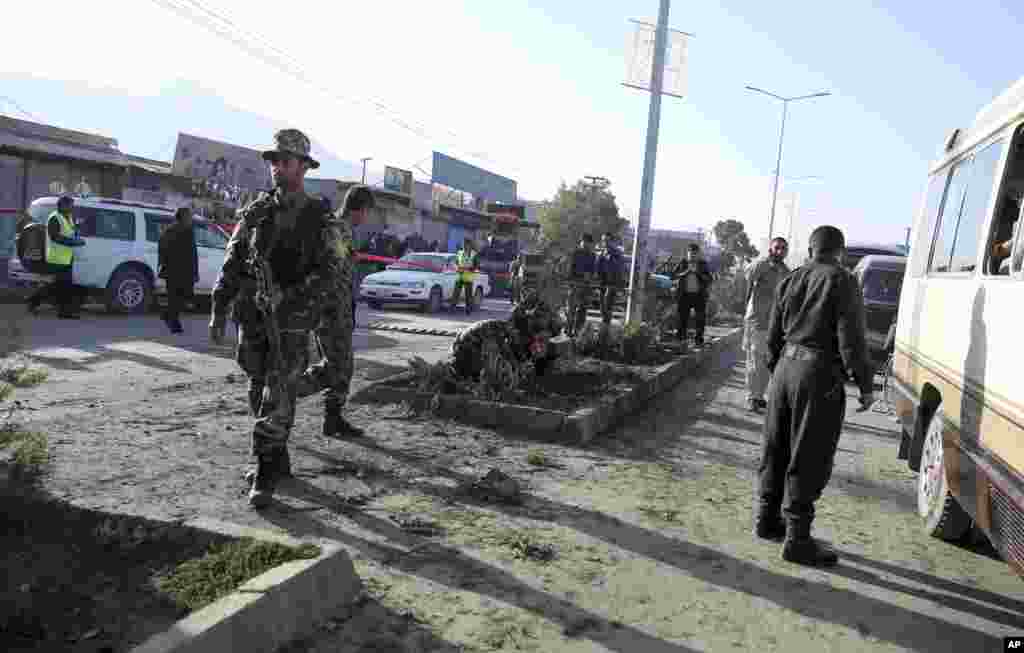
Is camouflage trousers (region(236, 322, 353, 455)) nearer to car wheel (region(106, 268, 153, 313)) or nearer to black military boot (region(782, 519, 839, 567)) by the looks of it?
black military boot (region(782, 519, 839, 567))

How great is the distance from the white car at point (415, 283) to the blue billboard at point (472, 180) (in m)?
23.1

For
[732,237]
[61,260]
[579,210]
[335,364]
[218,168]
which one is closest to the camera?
[335,364]

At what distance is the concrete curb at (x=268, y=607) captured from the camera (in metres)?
2.38

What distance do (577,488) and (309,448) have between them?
1769mm

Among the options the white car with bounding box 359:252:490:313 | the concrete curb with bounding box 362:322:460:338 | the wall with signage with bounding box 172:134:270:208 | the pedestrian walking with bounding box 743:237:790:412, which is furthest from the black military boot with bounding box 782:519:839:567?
the wall with signage with bounding box 172:134:270:208

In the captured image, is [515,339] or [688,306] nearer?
[515,339]

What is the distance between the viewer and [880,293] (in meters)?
12.7

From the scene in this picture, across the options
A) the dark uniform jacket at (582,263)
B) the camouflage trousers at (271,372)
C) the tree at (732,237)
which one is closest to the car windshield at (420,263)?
the dark uniform jacket at (582,263)

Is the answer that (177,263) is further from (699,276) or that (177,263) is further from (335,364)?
(699,276)

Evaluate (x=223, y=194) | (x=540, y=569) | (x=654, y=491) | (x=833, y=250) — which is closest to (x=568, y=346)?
(x=654, y=491)

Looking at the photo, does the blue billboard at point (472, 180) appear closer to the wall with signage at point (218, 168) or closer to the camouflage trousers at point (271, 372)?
the wall with signage at point (218, 168)

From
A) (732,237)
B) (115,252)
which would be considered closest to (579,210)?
(732,237)

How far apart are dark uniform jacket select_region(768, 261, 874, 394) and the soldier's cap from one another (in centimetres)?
271

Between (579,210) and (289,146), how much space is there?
49.2m
